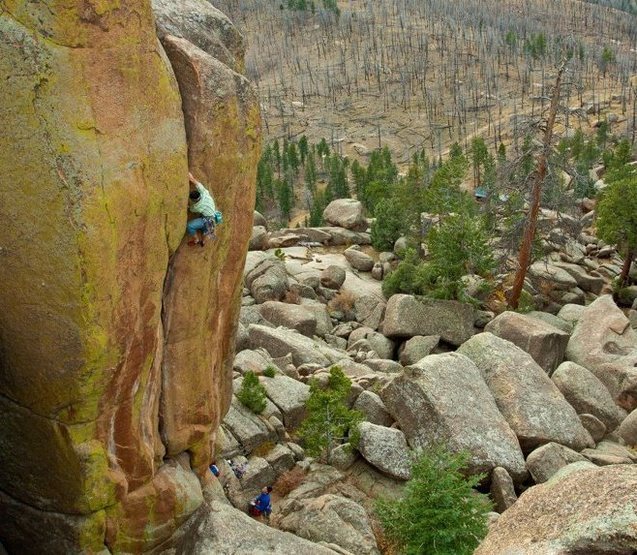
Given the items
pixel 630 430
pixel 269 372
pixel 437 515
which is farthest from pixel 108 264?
pixel 630 430

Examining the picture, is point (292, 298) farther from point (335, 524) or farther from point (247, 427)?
point (335, 524)

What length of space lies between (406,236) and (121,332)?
140 feet

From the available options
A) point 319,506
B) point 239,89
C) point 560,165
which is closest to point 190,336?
point 239,89

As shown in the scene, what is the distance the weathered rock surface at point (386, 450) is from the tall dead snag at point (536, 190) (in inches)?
662

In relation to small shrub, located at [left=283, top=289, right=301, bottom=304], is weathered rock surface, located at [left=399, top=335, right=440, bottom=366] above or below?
above

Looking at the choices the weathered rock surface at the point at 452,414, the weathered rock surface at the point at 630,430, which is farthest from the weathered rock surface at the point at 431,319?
the weathered rock surface at the point at 452,414

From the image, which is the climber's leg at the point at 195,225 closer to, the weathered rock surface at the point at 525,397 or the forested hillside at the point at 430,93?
the weathered rock surface at the point at 525,397

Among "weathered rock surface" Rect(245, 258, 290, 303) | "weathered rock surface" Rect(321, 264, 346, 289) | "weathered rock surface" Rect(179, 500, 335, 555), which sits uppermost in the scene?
"weathered rock surface" Rect(179, 500, 335, 555)

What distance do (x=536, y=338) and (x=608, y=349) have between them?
11.8ft

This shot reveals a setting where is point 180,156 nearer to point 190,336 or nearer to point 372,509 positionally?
point 190,336

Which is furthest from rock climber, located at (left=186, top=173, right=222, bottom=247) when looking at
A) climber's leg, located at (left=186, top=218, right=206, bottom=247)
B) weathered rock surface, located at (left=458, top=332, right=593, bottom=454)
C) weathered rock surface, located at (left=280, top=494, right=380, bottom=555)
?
weathered rock surface, located at (left=458, top=332, right=593, bottom=454)

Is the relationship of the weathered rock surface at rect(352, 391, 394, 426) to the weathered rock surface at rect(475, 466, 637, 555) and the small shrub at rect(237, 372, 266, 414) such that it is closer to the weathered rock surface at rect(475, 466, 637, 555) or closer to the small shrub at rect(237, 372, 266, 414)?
the small shrub at rect(237, 372, 266, 414)

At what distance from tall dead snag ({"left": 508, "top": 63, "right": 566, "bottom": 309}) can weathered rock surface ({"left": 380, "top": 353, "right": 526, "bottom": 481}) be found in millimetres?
13477

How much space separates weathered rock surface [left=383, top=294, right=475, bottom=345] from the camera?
113 feet
